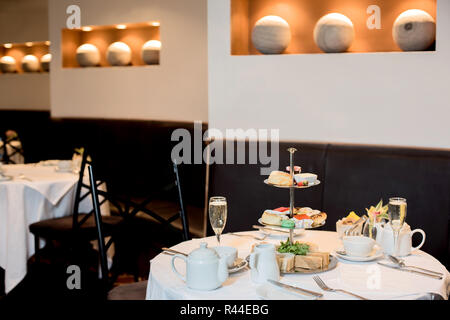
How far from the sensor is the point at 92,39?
5.72 metres

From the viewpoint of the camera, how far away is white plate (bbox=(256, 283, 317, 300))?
4.72ft

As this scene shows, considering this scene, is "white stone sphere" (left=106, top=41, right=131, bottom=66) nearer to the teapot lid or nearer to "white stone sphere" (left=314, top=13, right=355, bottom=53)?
"white stone sphere" (left=314, top=13, right=355, bottom=53)

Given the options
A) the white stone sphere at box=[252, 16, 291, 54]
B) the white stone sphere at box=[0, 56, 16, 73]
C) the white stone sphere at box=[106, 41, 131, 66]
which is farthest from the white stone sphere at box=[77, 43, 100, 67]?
the white stone sphere at box=[252, 16, 291, 54]

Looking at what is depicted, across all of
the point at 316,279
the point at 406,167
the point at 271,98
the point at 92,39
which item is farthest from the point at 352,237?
the point at 92,39

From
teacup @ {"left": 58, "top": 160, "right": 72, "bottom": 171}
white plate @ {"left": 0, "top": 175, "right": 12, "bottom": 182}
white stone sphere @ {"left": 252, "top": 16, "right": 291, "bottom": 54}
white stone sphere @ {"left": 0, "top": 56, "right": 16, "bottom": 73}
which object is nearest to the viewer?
white stone sphere @ {"left": 252, "top": 16, "right": 291, "bottom": 54}

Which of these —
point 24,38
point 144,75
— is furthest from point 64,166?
point 24,38

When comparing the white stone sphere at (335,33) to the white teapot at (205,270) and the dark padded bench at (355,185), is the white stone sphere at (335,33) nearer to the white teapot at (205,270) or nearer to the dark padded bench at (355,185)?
the dark padded bench at (355,185)

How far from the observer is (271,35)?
3.37 m

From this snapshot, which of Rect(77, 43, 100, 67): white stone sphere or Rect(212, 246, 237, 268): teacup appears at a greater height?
Rect(77, 43, 100, 67): white stone sphere

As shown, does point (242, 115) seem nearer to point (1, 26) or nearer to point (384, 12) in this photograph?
point (384, 12)

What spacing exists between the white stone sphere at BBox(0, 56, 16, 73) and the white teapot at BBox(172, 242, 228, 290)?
21.2 ft

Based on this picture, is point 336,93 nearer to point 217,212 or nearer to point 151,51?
point 217,212

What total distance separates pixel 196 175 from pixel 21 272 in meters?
1.51

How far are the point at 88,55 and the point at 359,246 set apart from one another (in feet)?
14.3
